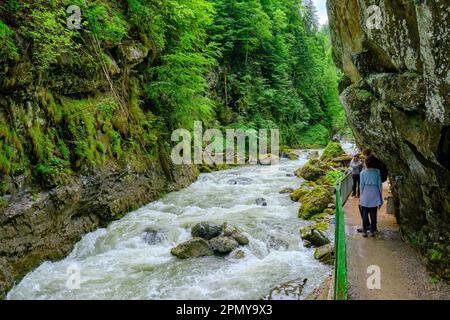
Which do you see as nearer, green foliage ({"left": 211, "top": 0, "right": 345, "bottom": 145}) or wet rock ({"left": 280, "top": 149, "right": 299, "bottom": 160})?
wet rock ({"left": 280, "top": 149, "right": 299, "bottom": 160})

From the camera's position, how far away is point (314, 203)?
538 inches

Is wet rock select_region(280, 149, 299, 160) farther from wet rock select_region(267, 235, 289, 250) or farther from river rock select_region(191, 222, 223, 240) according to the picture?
river rock select_region(191, 222, 223, 240)

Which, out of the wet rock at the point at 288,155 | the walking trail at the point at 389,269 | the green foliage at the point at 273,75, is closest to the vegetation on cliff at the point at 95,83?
the green foliage at the point at 273,75

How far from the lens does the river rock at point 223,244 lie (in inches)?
388

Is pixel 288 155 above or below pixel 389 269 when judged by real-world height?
above

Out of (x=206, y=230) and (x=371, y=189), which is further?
(x=206, y=230)

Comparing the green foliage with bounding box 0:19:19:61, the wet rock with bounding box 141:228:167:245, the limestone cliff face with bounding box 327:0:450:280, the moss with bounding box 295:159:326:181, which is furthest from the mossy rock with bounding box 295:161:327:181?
the green foliage with bounding box 0:19:19:61

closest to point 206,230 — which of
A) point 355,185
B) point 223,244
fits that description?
point 223,244

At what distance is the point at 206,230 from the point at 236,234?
1.07 m

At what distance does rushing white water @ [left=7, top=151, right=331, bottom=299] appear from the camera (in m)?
7.88

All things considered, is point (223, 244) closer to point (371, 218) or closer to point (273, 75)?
point (371, 218)

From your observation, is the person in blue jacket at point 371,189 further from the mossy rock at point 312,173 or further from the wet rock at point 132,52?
the mossy rock at point 312,173

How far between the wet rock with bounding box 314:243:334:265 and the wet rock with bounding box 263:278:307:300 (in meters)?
1.27

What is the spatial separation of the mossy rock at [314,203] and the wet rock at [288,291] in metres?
5.16
